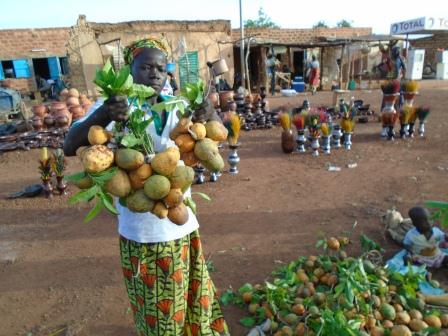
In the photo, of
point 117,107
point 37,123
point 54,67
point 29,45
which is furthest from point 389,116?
point 29,45

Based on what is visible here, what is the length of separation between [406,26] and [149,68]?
1768cm

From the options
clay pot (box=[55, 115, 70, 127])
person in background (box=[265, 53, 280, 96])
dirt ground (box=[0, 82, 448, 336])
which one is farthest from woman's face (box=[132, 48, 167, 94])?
person in background (box=[265, 53, 280, 96])

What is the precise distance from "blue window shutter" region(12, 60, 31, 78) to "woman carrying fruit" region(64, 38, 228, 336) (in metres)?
17.0

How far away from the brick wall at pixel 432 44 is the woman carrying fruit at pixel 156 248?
24.0 m

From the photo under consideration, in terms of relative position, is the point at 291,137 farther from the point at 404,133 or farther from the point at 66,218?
the point at 66,218

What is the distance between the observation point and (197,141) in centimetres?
156

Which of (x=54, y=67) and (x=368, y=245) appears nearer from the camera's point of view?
(x=368, y=245)

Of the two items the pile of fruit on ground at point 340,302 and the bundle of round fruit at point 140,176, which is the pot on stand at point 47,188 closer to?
the pile of fruit on ground at point 340,302

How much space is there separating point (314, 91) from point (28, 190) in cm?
1375

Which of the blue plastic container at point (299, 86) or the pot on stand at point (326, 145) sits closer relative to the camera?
the pot on stand at point (326, 145)

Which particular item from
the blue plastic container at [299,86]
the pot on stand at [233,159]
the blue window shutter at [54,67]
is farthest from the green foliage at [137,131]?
the blue window shutter at [54,67]

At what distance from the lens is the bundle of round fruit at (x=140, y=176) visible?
1330 mm

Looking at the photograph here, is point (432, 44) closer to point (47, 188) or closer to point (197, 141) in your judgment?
point (47, 188)

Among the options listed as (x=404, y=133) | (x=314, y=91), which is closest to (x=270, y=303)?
(x=404, y=133)
